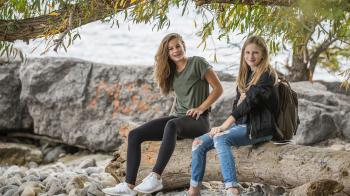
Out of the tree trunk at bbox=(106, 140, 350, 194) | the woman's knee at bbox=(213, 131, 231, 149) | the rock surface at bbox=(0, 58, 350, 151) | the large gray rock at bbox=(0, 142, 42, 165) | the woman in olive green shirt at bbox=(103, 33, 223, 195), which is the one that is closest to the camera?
the tree trunk at bbox=(106, 140, 350, 194)

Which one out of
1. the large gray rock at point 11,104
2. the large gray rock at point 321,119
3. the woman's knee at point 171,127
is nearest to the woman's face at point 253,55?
the woman's knee at point 171,127

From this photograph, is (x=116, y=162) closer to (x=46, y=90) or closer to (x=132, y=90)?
(x=132, y=90)

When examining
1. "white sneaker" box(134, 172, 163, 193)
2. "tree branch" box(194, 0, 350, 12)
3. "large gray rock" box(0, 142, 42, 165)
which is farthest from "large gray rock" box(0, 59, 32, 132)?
"tree branch" box(194, 0, 350, 12)

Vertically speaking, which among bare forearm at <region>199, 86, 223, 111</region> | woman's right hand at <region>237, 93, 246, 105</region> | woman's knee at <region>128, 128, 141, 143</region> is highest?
woman's right hand at <region>237, 93, 246, 105</region>

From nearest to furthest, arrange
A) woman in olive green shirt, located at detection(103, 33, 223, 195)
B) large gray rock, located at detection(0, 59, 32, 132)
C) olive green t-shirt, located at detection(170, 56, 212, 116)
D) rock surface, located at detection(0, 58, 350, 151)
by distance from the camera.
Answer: woman in olive green shirt, located at detection(103, 33, 223, 195) < olive green t-shirt, located at detection(170, 56, 212, 116) < rock surface, located at detection(0, 58, 350, 151) < large gray rock, located at detection(0, 59, 32, 132)

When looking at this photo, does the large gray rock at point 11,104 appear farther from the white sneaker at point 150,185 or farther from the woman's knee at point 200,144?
the woman's knee at point 200,144

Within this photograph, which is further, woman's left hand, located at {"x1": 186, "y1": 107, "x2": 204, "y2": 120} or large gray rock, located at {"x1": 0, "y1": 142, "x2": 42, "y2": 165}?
large gray rock, located at {"x1": 0, "y1": 142, "x2": 42, "y2": 165}

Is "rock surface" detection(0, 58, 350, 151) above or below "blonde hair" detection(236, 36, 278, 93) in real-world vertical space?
below

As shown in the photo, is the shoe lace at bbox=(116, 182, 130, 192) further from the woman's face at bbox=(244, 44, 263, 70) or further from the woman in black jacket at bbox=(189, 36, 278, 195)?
the woman's face at bbox=(244, 44, 263, 70)

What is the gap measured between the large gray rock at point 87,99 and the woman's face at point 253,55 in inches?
125

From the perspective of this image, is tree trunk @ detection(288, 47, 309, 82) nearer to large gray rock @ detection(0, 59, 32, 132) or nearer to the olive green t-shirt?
large gray rock @ detection(0, 59, 32, 132)

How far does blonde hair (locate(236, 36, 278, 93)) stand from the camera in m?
4.14

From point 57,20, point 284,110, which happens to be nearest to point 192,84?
point 284,110

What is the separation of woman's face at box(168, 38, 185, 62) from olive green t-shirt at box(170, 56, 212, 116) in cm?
9
